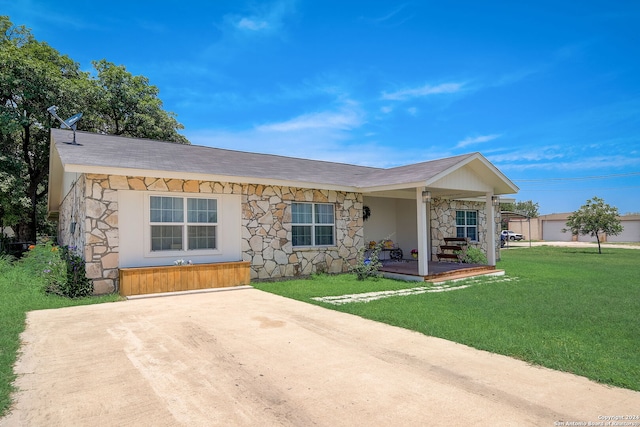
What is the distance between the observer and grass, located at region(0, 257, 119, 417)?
394 cm

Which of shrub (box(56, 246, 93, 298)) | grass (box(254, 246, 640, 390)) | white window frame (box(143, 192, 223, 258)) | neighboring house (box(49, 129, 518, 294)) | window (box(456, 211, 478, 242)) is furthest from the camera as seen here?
window (box(456, 211, 478, 242))

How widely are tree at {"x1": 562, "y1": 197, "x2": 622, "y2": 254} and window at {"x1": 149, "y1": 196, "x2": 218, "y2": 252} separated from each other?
78.1 ft

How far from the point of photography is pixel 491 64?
15000 mm

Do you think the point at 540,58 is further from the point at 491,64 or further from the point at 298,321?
the point at 298,321

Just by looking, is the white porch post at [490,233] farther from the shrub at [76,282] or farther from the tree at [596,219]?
the tree at [596,219]

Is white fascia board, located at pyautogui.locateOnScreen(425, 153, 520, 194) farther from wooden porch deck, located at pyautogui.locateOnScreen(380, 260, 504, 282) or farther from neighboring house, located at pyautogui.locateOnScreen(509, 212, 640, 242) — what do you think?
neighboring house, located at pyautogui.locateOnScreen(509, 212, 640, 242)

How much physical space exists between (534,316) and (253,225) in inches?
271

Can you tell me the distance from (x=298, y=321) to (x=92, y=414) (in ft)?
11.3

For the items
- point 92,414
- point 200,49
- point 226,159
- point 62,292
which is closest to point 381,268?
point 226,159

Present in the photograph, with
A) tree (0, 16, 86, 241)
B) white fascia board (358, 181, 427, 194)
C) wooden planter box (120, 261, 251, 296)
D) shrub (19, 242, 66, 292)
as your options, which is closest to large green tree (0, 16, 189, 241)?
tree (0, 16, 86, 241)

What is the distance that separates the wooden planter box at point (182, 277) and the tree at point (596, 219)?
23.2 meters

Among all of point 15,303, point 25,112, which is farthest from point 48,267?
point 25,112

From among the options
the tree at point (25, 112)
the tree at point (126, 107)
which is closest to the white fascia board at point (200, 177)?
the tree at point (25, 112)

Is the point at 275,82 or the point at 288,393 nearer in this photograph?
the point at 288,393
